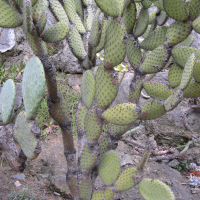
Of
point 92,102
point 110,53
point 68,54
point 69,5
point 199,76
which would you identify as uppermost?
point 69,5

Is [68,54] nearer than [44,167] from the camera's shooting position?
No

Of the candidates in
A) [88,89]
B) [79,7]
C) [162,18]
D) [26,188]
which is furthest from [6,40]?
[88,89]

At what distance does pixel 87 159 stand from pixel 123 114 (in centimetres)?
46

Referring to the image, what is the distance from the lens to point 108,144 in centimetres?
164

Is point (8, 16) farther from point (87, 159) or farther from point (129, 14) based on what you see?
point (87, 159)

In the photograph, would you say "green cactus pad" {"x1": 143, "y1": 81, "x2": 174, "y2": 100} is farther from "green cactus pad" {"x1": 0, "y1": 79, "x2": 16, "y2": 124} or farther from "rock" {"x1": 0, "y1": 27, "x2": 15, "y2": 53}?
"rock" {"x1": 0, "y1": 27, "x2": 15, "y2": 53}

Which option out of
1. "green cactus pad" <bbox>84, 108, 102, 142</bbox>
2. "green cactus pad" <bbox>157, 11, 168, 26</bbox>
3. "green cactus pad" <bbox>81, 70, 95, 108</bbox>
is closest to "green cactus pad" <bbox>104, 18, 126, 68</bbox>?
"green cactus pad" <bbox>81, 70, 95, 108</bbox>

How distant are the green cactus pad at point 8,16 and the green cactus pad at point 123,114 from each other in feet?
2.32

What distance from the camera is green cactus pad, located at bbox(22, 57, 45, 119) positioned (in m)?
0.94

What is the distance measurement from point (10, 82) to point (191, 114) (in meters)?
2.84

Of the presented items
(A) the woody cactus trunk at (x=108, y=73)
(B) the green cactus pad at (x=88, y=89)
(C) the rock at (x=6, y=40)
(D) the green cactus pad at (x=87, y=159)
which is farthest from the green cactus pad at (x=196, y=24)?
(C) the rock at (x=6, y=40)

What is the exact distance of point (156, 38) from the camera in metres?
1.55

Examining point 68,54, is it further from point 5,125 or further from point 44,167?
point 5,125

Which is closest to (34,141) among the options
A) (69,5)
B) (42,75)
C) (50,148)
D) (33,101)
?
(33,101)
